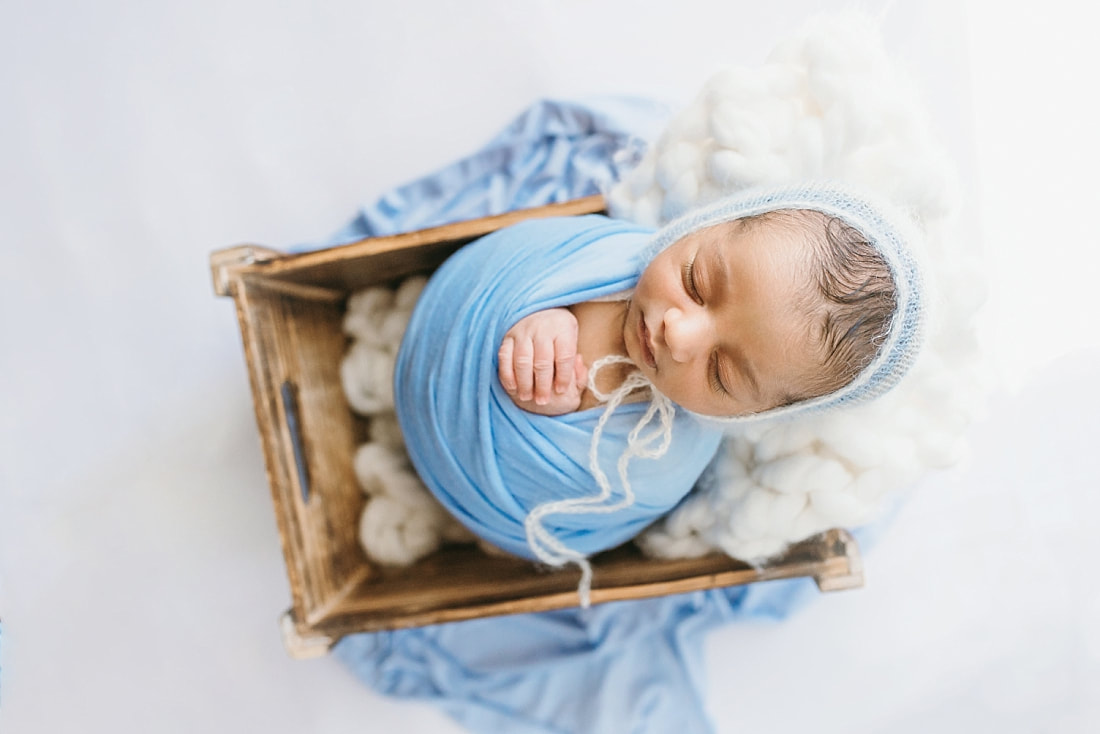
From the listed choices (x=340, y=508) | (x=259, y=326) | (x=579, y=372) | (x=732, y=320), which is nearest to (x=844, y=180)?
(x=732, y=320)

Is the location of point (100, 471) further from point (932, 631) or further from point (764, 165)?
point (932, 631)

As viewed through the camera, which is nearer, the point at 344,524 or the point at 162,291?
the point at 344,524

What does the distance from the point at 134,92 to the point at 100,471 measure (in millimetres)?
661

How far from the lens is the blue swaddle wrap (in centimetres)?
92

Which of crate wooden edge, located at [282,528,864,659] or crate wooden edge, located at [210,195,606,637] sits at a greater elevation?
crate wooden edge, located at [210,195,606,637]

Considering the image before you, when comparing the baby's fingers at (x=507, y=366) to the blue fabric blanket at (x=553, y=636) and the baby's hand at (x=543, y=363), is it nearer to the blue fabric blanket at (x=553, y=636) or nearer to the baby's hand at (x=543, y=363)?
the baby's hand at (x=543, y=363)

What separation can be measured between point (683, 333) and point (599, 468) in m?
0.25

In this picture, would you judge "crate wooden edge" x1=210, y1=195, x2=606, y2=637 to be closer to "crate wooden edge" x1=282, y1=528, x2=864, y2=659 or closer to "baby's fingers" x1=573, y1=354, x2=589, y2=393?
"crate wooden edge" x1=282, y1=528, x2=864, y2=659

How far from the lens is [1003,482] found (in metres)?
1.26

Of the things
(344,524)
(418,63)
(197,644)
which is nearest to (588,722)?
(344,524)

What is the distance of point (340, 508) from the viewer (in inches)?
46.2

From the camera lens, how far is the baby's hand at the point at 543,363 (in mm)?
877

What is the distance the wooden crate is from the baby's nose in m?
0.36

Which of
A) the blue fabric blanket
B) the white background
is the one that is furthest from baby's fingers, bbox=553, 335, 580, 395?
the white background
